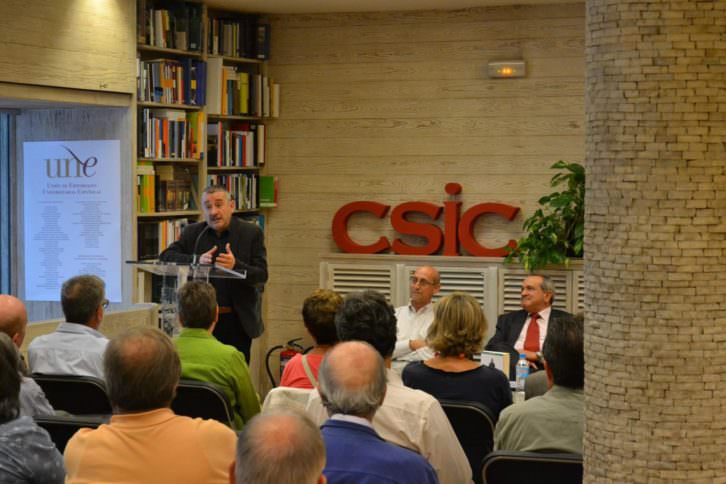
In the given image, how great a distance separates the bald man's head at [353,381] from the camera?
9.02ft

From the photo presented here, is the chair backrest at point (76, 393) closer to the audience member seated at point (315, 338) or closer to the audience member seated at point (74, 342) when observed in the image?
the audience member seated at point (74, 342)

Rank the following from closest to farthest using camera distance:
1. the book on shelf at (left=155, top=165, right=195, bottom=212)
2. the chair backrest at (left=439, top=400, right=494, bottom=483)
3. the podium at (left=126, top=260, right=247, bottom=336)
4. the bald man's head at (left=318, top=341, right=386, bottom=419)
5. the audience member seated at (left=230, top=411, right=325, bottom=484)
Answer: the audience member seated at (left=230, top=411, right=325, bottom=484)
the bald man's head at (left=318, top=341, right=386, bottom=419)
the chair backrest at (left=439, top=400, right=494, bottom=483)
the podium at (left=126, top=260, right=247, bottom=336)
the book on shelf at (left=155, top=165, right=195, bottom=212)

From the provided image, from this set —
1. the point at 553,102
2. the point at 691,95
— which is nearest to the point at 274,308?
the point at 553,102

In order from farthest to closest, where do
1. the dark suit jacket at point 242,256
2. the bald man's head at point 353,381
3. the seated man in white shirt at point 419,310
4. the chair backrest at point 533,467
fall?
the seated man in white shirt at point 419,310 < the dark suit jacket at point 242,256 < the chair backrest at point 533,467 < the bald man's head at point 353,381

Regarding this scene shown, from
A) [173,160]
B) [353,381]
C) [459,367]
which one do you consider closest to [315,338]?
[459,367]

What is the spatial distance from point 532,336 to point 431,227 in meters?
2.38

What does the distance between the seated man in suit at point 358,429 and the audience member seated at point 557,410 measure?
0.95m

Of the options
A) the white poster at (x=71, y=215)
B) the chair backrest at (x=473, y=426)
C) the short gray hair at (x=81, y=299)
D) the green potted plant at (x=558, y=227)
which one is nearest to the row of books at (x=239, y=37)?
the white poster at (x=71, y=215)

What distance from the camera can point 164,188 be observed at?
8.20 meters

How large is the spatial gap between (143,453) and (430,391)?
173 cm

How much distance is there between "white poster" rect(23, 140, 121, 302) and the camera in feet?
25.6

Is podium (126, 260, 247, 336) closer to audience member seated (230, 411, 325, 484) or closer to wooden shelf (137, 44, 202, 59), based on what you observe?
wooden shelf (137, 44, 202, 59)

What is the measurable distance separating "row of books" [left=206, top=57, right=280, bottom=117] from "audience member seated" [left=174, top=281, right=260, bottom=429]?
4.00m

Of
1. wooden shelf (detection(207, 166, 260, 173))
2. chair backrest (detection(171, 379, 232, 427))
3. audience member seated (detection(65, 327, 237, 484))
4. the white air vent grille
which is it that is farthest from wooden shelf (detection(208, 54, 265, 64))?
audience member seated (detection(65, 327, 237, 484))
